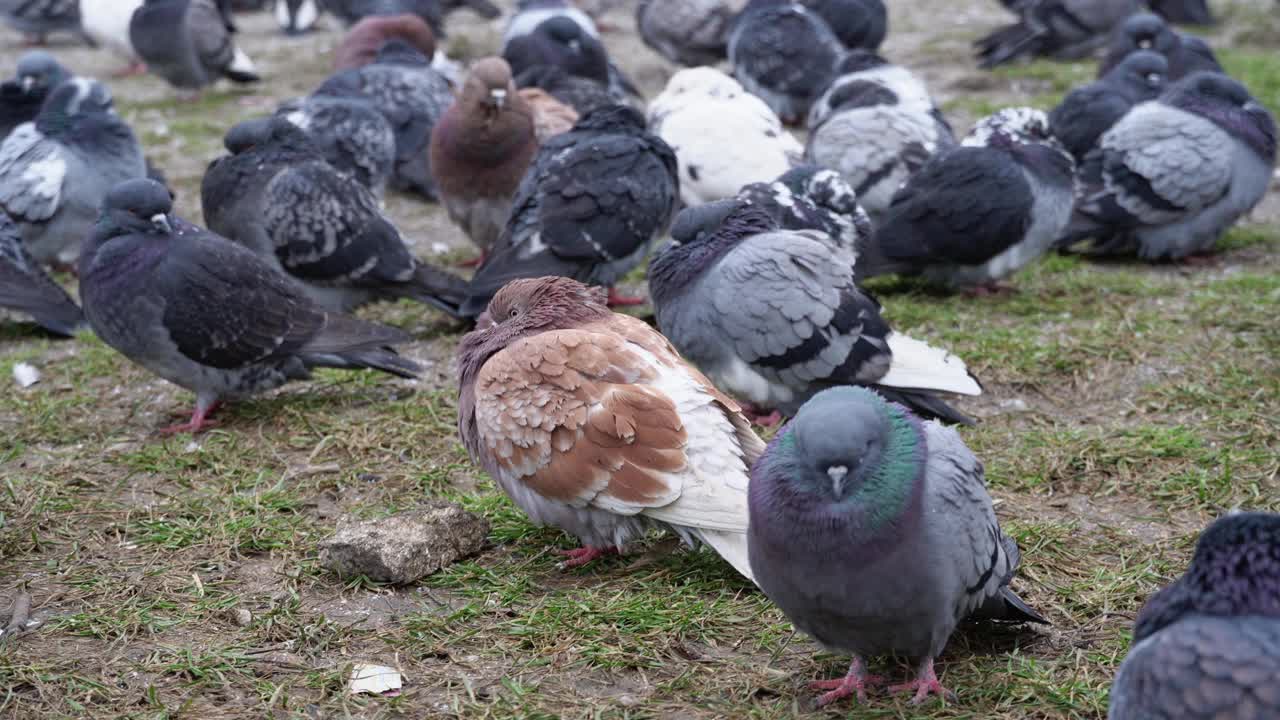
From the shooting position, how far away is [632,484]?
388 cm

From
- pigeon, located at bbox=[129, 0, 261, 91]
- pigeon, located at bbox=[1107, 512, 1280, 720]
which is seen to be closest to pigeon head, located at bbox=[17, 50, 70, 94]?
pigeon, located at bbox=[129, 0, 261, 91]

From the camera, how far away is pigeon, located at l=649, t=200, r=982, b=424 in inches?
200

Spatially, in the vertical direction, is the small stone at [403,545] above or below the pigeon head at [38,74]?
above

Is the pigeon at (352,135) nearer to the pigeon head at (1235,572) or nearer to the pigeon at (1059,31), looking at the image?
the pigeon head at (1235,572)

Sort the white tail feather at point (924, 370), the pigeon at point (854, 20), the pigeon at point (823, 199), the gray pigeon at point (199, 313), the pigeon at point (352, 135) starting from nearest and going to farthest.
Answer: the white tail feather at point (924, 370), the gray pigeon at point (199, 313), the pigeon at point (823, 199), the pigeon at point (352, 135), the pigeon at point (854, 20)

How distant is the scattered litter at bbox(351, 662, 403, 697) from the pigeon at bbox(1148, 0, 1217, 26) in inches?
534

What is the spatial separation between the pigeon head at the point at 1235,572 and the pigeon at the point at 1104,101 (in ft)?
18.6

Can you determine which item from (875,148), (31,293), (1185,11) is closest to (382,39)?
(31,293)

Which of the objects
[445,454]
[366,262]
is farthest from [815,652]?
[366,262]

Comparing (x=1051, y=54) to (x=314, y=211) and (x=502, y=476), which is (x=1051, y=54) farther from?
(x=502, y=476)

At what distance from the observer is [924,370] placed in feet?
16.8

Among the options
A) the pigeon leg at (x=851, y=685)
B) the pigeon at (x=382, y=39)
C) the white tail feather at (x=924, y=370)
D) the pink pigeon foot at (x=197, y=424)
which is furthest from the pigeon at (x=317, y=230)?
the pigeon at (x=382, y=39)

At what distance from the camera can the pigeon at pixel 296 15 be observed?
16.2m

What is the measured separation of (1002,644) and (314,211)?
13.7 feet
